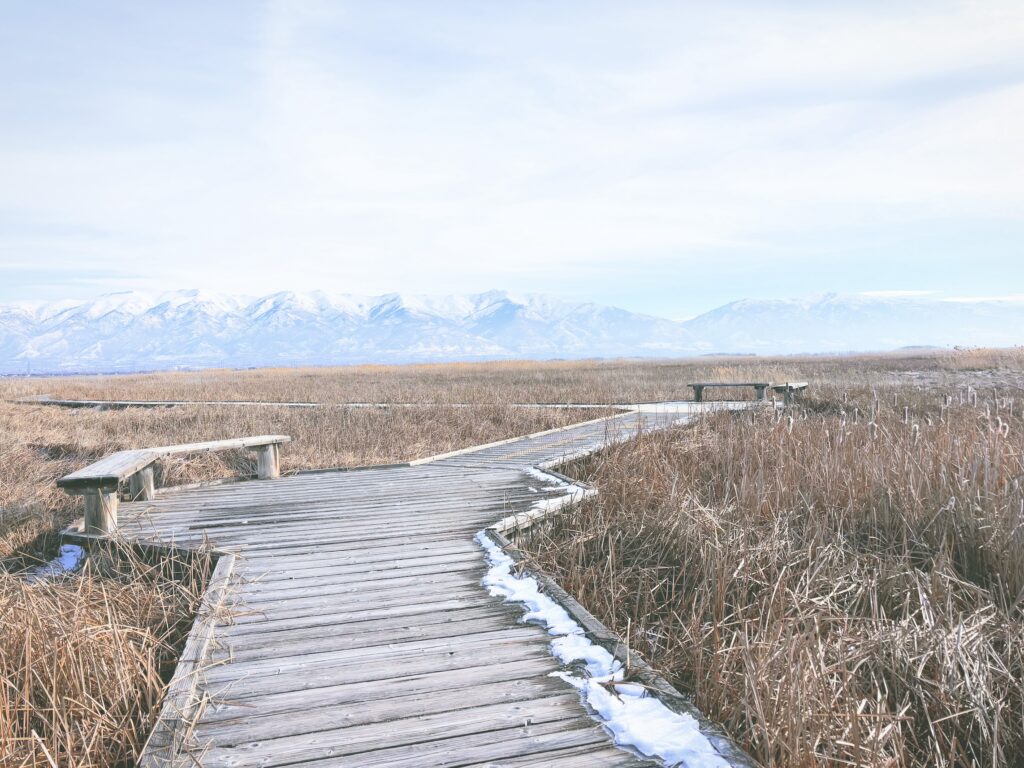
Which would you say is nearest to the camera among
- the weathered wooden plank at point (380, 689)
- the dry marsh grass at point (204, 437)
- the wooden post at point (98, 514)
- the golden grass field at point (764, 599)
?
the weathered wooden plank at point (380, 689)

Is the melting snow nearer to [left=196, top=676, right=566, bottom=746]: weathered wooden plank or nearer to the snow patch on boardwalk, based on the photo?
[left=196, top=676, right=566, bottom=746]: weathered wooden plank

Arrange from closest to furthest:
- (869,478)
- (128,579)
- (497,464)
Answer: (128,579) < (869,478) < (497,464)

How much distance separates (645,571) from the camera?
15.2 ft

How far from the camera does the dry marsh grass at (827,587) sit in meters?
→ 2.83

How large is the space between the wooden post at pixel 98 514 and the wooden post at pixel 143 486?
1.21 meters

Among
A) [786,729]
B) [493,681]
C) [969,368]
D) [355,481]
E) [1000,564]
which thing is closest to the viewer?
[786,729]

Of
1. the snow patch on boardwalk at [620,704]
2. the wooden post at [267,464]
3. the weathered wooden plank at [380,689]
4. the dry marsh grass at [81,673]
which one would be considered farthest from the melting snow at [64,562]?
the snow patch on boardwalk at [620,704]

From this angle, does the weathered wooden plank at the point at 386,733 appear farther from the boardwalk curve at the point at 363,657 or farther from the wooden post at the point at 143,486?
the wooden post at the point at 143,486

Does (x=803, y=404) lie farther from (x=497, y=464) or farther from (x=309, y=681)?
(x=309, y=681)

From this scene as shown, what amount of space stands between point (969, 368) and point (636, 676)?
29241 mm

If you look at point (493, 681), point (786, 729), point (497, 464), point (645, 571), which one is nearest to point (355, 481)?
point (497, 464)

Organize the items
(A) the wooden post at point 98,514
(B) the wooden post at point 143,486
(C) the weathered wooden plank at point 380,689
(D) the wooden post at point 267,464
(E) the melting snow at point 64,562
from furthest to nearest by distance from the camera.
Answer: (D) the wooden post at point 267,464 < (B) the wooden post at point 143,486 < (E) the melting snow at point 64,562 < (A) the wooden post at point 98,514 < (C) the weathered wooden plank at point 380,689

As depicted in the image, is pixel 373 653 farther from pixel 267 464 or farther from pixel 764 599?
pixel 267 464

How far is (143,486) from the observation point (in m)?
6.59
